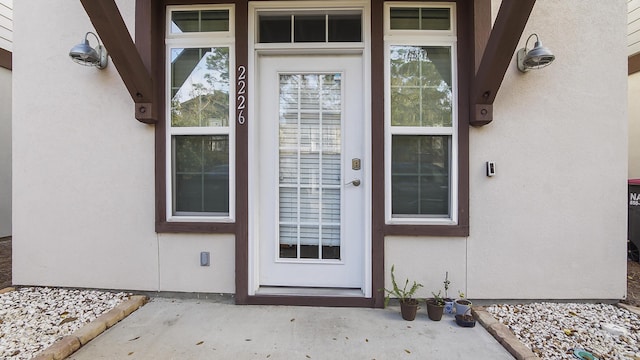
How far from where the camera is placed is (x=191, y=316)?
248cm

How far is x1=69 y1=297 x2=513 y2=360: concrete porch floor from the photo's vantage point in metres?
2.02

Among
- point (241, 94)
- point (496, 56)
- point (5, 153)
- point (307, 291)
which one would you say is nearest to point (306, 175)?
point (241, 94)

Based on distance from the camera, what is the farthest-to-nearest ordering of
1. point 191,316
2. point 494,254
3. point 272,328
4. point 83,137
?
point 83,137, point 494,254, point 191,316, point 272,328

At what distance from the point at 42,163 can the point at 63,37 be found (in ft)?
3.64

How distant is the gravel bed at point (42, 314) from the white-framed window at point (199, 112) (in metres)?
0.88

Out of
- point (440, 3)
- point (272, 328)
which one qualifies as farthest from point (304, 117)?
point (272, 328)

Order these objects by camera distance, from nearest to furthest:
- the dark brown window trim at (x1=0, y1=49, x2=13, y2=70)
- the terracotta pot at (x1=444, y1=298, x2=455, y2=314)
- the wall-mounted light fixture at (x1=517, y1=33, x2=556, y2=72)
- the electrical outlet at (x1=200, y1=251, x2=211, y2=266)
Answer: the wall-mounted light fixture at (x1=517, y1=33, x2=556, y2=72) → the terracotta pot at (x1=444, y1=298, x2=455, y2=314) → the electrical outlet at (x1=200, y1=251, x2=211, y2=266) → the dark brown window trim at (x1=0, y1=49, x2=13, y2=70)

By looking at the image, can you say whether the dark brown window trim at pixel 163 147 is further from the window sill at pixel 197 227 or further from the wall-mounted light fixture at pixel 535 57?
the wall-mounted light fixture at pixel 535 57

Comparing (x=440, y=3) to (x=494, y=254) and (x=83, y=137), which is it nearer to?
(x=494, y=254)

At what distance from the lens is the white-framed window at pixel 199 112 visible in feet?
9.09

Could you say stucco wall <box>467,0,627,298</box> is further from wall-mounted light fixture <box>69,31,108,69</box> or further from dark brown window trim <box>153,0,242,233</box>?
wall-mounted light fixture <box>69,31,108,69</box>

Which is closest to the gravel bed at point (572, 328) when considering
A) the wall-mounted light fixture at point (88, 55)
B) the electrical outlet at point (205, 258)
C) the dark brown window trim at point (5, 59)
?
the electrical outlet at point (205, 258)

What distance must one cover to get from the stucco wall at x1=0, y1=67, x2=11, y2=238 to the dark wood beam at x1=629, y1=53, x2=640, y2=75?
30.3 ft

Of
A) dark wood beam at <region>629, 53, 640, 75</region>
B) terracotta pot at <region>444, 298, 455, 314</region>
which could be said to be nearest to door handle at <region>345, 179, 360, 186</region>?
terracotta pot at <region>444, 298, 455, 314</region>
